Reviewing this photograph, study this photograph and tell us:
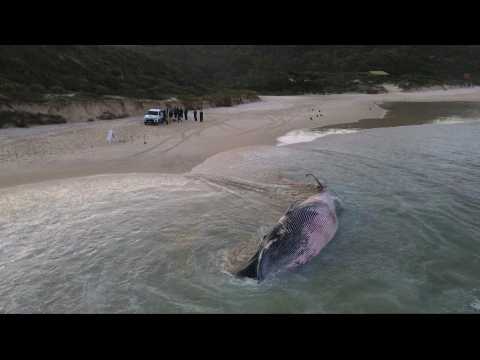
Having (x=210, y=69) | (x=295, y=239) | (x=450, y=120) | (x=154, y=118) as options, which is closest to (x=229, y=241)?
(x=295, y=239)

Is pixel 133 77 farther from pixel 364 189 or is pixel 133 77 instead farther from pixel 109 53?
pixel 364 189

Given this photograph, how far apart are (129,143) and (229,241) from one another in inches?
585

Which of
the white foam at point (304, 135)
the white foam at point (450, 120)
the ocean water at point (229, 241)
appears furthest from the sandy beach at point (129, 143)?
the white foam at point (450, 120)

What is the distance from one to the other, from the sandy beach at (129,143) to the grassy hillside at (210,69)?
28.1ft

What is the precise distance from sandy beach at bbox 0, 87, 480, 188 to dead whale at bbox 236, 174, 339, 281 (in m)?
8.83

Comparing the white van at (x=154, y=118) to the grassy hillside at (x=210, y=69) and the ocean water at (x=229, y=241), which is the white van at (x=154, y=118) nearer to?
the grassy hillside at (x=210, y=69)

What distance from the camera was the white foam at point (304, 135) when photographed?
84.0ft

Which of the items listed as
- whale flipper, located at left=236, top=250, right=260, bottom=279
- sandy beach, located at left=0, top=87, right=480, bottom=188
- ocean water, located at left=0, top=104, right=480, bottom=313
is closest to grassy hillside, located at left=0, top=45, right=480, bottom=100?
sandy beach, located at left=0, top=87, right=480, bottom=188

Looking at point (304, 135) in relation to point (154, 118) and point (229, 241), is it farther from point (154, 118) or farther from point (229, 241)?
point (229, 241)

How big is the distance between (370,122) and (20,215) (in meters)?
30.5

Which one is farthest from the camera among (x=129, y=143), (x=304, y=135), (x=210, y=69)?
(x=210, y=69)

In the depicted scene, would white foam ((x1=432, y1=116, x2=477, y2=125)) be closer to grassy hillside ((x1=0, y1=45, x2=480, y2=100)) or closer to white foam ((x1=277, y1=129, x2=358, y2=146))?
white foam ((x1=277, y1=129, x2=358, y2=146))

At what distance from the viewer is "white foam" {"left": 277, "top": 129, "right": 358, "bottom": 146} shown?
25609 mm

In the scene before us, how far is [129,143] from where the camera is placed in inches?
909
